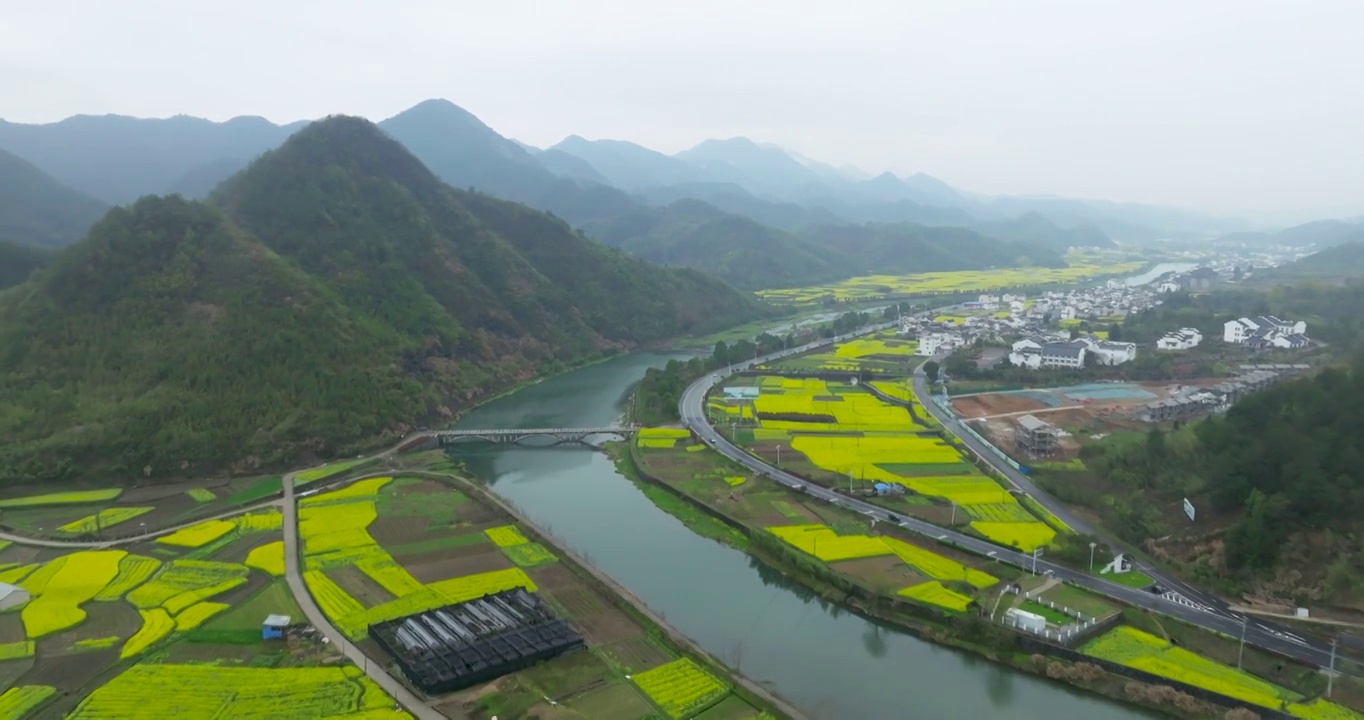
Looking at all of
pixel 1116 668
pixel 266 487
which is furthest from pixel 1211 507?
pixel 266 487

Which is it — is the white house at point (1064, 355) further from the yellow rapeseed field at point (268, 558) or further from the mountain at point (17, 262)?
the mountain at point (17, 262)

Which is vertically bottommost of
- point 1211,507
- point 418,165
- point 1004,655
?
point 1004,655

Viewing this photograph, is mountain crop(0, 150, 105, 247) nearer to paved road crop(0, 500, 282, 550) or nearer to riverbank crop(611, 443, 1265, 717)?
paved road crop(0, 500, 282, 550)

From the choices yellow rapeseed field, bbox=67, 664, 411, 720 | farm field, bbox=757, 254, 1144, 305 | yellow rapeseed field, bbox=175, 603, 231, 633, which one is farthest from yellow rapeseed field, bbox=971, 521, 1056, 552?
farm field, bbox=757, 254, 1144, 305

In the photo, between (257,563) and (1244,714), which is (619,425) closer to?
(257,563)

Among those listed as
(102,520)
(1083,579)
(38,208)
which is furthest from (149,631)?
A: (38,208)

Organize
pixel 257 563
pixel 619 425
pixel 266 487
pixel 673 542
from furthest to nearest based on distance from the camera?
1. pixel 619 425
2. pixel 266 487
3. pixel 673 542
4. pixel 257 563

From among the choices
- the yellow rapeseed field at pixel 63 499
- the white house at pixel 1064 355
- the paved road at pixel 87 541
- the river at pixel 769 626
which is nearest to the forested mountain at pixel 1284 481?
the river at pixel 769 626
